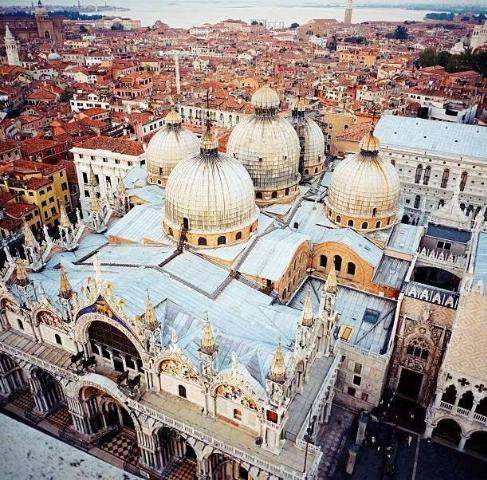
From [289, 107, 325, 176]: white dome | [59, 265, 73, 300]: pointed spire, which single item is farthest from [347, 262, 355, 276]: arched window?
[59, 265, 73, 300]: pointed spire

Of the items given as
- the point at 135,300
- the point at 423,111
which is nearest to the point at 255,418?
the point at 135,300

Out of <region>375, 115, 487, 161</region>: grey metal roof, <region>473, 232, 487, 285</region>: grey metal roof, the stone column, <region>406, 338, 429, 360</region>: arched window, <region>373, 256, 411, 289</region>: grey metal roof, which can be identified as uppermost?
<region>375, 115, 487, 161</region>: grey metal roof

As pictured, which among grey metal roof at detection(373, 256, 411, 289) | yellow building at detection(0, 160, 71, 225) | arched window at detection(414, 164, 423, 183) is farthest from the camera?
yellow building at detection(0, 160, 71, 225)

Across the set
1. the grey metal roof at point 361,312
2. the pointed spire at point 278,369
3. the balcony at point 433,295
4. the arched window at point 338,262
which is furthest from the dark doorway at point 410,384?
the pointed spire at point 278,369

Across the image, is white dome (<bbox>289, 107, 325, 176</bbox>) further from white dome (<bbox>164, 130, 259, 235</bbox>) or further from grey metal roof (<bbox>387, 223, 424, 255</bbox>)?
white dome (<bbox>164, 130, 259, 235</bbox>)

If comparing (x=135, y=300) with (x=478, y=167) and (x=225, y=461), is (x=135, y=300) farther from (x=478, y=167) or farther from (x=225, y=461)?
(x=478, y=167)

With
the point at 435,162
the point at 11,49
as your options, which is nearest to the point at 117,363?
the point at 435,162

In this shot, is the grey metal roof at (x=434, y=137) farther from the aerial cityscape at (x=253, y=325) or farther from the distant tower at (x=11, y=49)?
the distant tower at (x=11, y=49)
